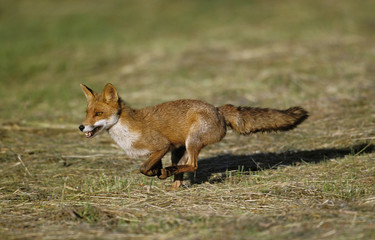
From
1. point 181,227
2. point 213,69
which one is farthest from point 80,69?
point 181,227

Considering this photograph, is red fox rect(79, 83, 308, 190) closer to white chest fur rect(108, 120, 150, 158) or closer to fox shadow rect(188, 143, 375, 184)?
Result: white chest fur rect(108, 120, 150, 158)

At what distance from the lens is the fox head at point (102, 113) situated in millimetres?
6910

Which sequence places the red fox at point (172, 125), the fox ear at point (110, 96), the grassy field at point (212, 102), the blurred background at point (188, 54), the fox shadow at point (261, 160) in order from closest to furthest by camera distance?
the grassy field at point (212, 102) < the red fox at point (172, 125) < the fox ear at point (110, 96) < the fox shadow at point (261, 160) < the blurred background at point (188, 54)

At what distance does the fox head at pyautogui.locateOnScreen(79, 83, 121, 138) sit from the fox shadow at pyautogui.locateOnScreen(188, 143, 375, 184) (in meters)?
1.61

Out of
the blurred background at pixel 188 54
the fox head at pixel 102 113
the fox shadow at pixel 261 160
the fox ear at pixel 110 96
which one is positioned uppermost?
the blurred background at pixel 188 54

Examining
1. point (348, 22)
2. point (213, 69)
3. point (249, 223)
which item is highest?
point (348, 22)

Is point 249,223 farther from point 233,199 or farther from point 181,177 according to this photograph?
point 181,177

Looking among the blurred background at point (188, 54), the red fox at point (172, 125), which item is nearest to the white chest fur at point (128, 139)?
the red fox at point (172, 125)

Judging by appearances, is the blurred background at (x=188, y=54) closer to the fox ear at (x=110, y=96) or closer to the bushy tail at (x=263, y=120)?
the bushy tail at (x=263, y=120)

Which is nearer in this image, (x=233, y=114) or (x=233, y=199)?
(x=233, y=199)

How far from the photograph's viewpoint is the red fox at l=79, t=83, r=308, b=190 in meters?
6.85

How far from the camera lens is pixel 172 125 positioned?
23.3ft

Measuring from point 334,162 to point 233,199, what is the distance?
84.6 inches

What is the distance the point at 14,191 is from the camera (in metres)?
6.96
